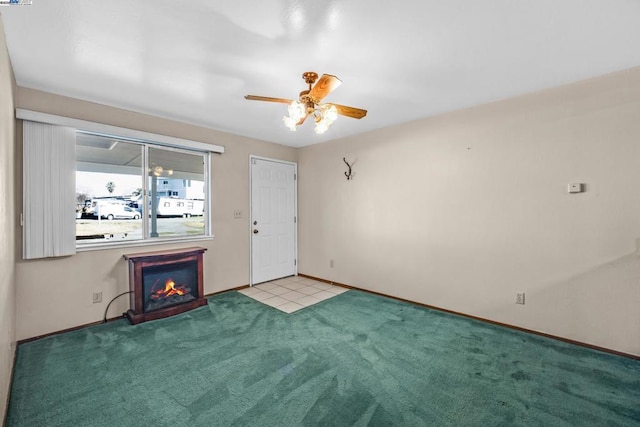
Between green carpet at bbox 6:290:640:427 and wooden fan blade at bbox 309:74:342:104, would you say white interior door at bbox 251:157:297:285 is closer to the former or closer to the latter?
green carpet at bbox 6:290:640:427

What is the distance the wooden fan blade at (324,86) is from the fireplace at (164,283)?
8.52 feet

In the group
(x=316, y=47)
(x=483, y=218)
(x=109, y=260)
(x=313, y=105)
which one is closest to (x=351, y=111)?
(x=313, y=105)

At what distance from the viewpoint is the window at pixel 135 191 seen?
3148mm

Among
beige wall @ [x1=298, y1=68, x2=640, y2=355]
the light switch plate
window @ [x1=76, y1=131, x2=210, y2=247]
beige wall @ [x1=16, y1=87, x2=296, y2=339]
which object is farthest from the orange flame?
the light switch plate

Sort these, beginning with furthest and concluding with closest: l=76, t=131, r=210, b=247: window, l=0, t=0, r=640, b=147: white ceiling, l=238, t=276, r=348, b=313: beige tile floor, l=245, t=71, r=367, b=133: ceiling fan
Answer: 1. l=238, t=276, r=348, b=313: beige tile floor
2. l=76, t=131, r=210, b=247: window
3. l=245, t=71, r=367, b=133: ceiling fan
4. l=0, t=0, r=640, b=147: white ceiling

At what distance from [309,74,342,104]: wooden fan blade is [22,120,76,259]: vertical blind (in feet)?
8.80

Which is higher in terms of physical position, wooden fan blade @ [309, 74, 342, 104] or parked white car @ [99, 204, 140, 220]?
wooden fan blade @ [309, 74, 342, 104]

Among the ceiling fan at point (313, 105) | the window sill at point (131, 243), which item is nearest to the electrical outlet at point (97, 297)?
the window sill at point (131, 243)

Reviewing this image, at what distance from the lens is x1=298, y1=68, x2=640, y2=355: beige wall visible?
2432 mm

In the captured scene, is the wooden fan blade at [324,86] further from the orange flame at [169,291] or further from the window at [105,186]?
the orange flame at [169,291]

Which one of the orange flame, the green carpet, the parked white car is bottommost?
the green carpet

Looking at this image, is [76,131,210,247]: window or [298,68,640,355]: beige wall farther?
[76,131,210,247]: window

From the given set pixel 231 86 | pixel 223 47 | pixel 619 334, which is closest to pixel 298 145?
pixel 231 86

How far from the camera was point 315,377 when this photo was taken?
2.12m
